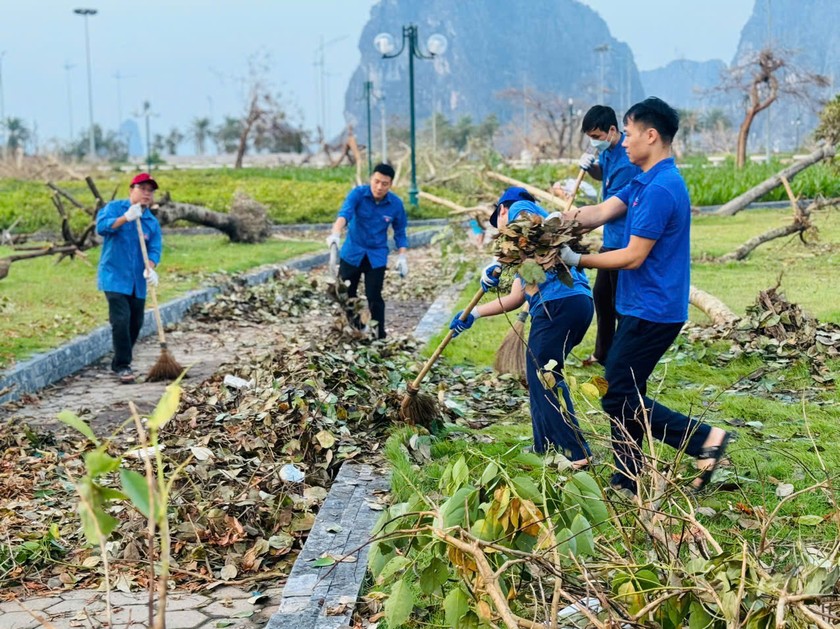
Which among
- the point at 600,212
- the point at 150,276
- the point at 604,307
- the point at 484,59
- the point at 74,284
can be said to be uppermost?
the point at 484,59

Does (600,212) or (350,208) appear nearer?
(600,212)

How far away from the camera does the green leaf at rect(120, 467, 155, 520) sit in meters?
1.49

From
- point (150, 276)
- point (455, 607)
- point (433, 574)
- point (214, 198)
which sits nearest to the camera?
point (455, 607)

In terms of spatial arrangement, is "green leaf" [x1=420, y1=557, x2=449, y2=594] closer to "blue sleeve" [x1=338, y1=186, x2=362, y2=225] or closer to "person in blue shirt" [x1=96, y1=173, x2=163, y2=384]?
"person in blue shirt" [x1=96, y1=173, x2=163, y2=384]

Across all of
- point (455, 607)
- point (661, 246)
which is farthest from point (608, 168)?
point (455, 607)

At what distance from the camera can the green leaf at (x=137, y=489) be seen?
1.49 meters

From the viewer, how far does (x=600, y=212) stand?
4.73 metres

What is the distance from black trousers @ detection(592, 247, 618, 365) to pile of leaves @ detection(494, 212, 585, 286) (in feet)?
7.75

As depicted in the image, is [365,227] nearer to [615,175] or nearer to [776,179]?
[615,175]

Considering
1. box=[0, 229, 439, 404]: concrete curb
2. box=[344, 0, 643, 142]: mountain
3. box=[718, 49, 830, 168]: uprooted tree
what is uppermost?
box=[344, 0, 643, 142]: mountain

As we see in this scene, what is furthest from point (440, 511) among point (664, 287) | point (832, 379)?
point (832, 379)

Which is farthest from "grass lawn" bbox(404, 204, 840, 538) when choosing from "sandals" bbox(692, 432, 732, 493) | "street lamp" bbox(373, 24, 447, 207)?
"street lamp" bbox(373, 24, 447, 207)

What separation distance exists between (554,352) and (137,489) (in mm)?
3522

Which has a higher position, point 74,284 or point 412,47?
point 412,47
